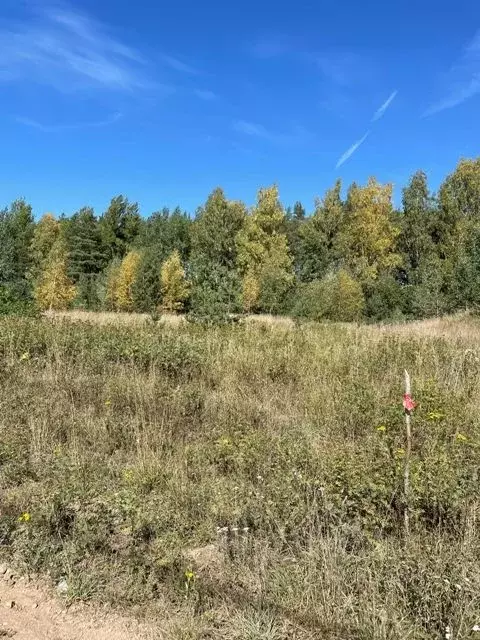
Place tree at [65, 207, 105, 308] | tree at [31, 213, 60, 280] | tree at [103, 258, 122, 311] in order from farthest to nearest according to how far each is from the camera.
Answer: tree at [65, 207, 105, 308] < tree at [31, 213, 60, 280] < tree at [103, 258, 122, 311]

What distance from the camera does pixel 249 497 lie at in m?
3.40

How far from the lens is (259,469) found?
3.83 meters

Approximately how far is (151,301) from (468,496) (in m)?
33.4

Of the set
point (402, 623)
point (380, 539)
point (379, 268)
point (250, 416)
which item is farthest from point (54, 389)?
point (379, 268)

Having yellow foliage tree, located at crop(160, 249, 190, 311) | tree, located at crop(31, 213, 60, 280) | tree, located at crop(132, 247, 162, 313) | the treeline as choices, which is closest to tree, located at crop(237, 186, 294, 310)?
the treeline

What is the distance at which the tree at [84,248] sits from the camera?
1786 inches

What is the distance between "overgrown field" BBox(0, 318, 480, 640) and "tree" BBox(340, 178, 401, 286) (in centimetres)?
2940

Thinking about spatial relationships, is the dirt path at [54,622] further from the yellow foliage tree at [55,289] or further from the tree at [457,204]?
the tree at [457,204]

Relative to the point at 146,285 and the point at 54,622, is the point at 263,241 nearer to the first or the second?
the point at 146,285

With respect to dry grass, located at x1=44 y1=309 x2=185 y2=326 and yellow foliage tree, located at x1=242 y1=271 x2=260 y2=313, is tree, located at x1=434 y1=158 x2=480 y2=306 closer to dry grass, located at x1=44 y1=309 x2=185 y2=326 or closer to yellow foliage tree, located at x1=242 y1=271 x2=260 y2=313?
yellow foliage tree, located at x1=242 y1=271 x2=260 y2=313

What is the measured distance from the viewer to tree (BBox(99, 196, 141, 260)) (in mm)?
47656

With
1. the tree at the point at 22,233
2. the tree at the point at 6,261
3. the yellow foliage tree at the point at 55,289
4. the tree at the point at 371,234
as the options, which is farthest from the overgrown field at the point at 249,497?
the tree at the point at 22,233

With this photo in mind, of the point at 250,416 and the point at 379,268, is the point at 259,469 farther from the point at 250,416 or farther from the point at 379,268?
the point at 379,268

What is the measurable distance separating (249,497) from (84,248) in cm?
4607
